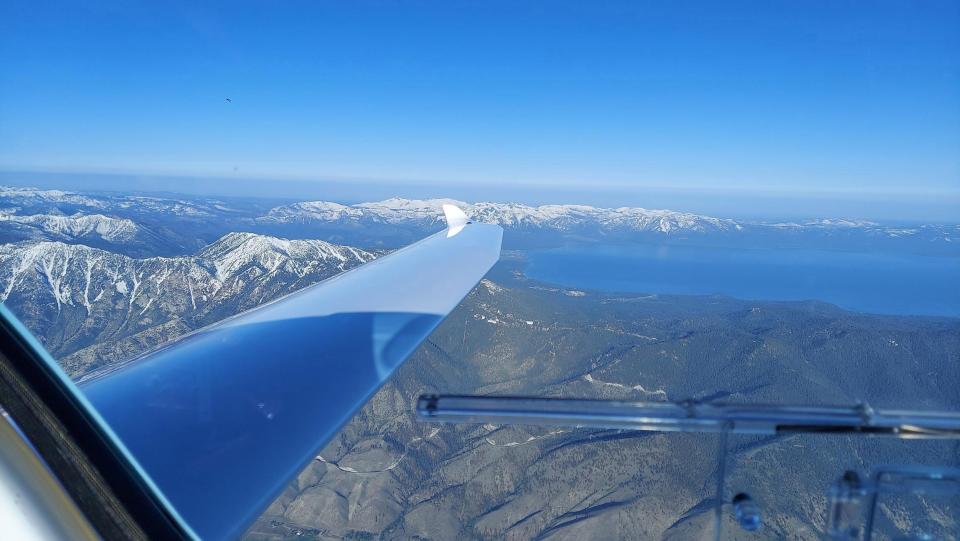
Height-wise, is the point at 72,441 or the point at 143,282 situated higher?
the point at 72,441

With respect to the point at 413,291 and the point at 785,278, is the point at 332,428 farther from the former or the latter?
the point at 785,278

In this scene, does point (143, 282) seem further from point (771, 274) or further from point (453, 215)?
point (771, 274)

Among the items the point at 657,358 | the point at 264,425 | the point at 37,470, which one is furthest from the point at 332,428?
the point at 657,358

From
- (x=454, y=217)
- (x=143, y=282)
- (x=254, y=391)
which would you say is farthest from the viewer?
(x=143, y=282)

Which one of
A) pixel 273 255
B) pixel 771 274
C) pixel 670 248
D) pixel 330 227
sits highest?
pixel 330 227

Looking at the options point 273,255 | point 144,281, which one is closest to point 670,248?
point 273,255
